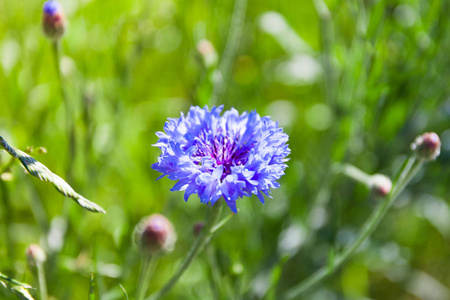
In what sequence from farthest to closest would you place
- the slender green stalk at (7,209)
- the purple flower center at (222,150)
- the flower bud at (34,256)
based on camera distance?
the slender green stalk at (7,209)
the flower bud at (34,256)
the purple flower center at (222,150)

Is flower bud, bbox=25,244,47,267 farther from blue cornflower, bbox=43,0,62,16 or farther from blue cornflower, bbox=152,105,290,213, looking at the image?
blue cornflower, bbox=43,0,62,16

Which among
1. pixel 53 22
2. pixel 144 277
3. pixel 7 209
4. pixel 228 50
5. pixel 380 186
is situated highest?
pixel 228 50

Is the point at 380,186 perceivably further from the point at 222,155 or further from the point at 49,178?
the point at 49,178

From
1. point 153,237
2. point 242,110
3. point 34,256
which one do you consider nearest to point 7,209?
point 34,256

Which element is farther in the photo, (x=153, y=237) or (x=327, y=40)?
(x=327, y=40)

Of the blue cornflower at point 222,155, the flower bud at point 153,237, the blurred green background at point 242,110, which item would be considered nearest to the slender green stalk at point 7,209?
the blurred green background at point 242,110

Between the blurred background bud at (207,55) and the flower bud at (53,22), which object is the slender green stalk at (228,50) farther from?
the flower bud at (53,22)

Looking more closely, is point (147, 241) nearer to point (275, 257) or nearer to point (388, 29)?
point (275, 257)
